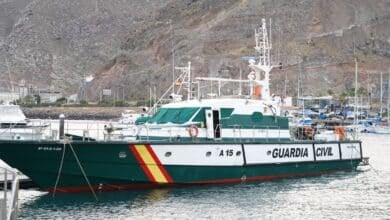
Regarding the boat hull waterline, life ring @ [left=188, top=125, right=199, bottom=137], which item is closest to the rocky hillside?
the boat hull waterline

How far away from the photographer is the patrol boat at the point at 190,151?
36.3 meters

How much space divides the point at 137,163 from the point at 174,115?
4.12m

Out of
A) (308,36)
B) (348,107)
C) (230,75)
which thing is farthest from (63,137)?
(308,36)

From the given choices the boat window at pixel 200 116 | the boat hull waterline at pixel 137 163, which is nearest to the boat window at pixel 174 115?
the boat window at pixel 200 116

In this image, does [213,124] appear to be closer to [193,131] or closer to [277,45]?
[193,131]

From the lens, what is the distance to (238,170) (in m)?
40.8

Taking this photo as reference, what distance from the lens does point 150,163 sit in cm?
3747

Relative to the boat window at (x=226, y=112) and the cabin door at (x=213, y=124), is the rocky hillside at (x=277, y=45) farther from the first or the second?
the cabin door at (x=213, y=124)

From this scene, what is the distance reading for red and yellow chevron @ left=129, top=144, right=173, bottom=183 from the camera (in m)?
37.0

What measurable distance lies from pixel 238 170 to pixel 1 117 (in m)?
29.9

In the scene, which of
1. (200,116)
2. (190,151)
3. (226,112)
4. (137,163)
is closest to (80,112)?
(226,112)

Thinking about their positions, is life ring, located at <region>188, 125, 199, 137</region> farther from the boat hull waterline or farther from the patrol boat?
the boat hull waterline

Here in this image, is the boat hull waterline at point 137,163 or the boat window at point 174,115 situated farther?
the boat window at point 174,115

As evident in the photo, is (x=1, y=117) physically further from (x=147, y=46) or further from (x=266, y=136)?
(x=147, y=46)
